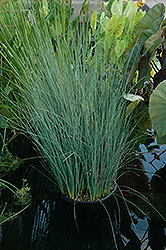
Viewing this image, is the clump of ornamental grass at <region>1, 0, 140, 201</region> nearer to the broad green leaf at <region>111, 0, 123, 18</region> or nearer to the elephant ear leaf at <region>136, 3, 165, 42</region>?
the elephant ear leaf at <region>136, 3, 165, 42</region>

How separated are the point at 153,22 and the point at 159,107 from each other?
659 millimetres

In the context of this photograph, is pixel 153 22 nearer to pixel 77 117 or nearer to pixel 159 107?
pixel 159 107

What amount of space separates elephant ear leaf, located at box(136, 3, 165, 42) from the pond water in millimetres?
881

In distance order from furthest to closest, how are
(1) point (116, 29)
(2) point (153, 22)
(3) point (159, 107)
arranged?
(1) point (116, 29) < (2) point (153, 22) < (3) point (159, 107)

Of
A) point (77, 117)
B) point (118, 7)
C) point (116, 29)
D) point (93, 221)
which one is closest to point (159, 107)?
point (77, 117)

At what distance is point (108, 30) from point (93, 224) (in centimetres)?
129

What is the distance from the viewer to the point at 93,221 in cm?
139

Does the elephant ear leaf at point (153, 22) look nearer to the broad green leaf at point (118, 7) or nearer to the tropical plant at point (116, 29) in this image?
the tropical plant at point (116, 29)

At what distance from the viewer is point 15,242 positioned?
1.27 m

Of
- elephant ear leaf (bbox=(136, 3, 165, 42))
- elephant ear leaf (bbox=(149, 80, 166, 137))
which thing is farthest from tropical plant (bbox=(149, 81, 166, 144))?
elephant ear leaf (bbox=(136, 3, 165, 42))

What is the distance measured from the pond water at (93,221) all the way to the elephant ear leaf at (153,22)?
88 centimetres

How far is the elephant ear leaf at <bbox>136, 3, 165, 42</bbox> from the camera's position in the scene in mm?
1746

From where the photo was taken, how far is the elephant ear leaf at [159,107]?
1330 millimetres

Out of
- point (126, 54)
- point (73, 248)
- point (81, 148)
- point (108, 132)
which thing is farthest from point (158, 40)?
point (73, 248)
